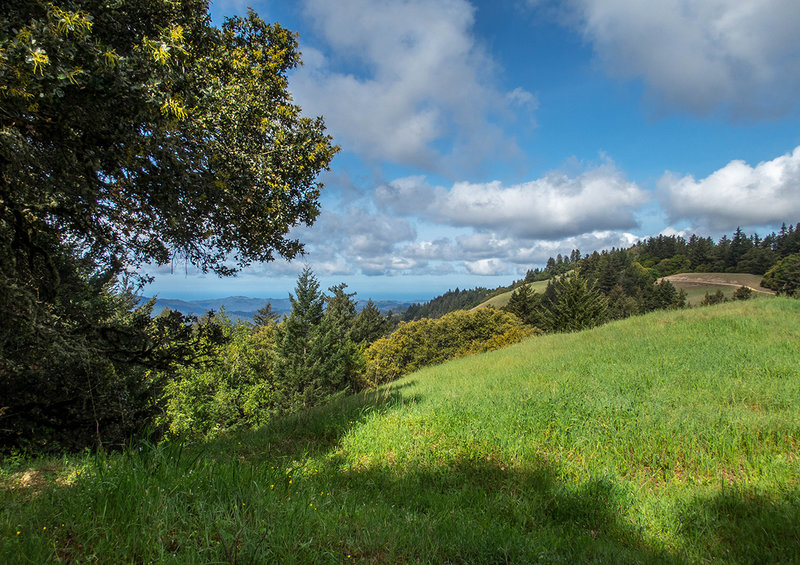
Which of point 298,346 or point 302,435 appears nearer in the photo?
point 302,435

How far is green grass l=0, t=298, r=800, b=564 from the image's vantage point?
2473mm

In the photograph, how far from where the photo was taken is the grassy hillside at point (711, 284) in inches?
3348

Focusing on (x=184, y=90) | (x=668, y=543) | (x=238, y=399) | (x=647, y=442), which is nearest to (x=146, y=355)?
(x=184, y=90)

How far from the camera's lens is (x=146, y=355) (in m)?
6.62

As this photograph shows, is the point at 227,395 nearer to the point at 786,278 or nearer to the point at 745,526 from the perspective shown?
the point at 745,526

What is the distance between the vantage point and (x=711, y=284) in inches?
3698

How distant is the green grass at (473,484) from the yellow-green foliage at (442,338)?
35.1 m

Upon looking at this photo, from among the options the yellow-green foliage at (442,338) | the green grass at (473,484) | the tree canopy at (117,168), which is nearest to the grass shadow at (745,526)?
the green grass at (473,484)

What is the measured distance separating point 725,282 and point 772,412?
12296 cm

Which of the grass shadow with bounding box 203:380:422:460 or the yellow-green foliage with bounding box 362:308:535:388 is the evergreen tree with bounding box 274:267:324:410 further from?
the grass shadow with bounding box 203:380:422:460

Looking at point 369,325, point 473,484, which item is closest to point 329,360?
point 473,484

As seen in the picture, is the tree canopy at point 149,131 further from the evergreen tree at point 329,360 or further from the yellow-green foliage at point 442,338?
the yellow-green foliage at point 442,338

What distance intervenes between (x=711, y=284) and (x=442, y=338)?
309ft

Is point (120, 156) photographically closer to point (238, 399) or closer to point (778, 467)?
point (778, 467)
